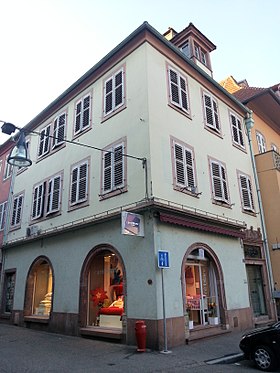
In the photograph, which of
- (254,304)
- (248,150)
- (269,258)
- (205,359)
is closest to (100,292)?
(205,359)

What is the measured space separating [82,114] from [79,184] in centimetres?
348

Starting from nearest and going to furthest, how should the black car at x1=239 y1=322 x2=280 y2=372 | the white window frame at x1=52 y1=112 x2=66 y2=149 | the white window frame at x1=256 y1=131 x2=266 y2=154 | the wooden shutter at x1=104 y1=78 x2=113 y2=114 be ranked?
the black car at x1=239 y1=322 x2=280 y2=372 < the wooden shutter at x1=104 y1=78 x2=113 y2=114 < the white window frame at x1=52 y1=112 x2=66 y2=149 < the white window frame at x1=256 y1=131 x2=266 y2=154

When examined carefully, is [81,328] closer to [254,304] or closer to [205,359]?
[205,359]

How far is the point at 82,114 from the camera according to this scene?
14.6 metres

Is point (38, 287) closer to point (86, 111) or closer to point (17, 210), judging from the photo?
point (17, 210)

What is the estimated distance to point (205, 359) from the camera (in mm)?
7832

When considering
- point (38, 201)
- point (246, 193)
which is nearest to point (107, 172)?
point (38, 201)

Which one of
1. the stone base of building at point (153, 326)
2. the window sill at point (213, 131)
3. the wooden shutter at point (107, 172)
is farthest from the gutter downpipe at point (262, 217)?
the wooden shutter at point (107, 172)

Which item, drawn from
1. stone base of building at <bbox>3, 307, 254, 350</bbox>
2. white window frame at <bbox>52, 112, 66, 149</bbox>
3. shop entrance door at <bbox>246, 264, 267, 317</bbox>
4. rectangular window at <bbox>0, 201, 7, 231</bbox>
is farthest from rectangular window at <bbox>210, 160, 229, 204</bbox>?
rectangular window at <bbox>0, 201, 7, 231</bbox>

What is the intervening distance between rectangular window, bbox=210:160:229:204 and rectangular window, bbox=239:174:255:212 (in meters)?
1.46

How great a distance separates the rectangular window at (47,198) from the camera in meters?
14.5

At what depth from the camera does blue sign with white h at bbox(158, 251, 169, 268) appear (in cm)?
901

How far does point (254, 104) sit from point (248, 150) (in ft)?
11.1

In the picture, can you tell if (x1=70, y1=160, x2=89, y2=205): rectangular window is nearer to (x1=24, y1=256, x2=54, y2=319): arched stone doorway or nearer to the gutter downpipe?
(x1=24, y1=256, x2=54, y2=319): arched stone doorway
